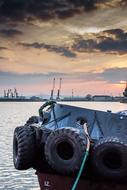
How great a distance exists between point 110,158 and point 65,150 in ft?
5.21

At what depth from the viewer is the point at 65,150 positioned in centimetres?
1218

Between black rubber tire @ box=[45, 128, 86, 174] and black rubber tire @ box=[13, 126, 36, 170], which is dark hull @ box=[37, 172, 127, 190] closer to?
black rubber tire @ box=[45, 128, 86, 174]

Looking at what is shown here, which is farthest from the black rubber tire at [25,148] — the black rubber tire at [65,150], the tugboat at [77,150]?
the black rubber tire at [65,150]

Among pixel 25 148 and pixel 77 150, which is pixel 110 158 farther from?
Result: pixel 25 148

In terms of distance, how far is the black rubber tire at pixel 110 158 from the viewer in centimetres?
1145

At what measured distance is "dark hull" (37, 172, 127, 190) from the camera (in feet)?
38.4

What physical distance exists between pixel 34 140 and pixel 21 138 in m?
0.50

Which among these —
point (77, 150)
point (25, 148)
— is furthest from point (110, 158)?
point (25, 148)

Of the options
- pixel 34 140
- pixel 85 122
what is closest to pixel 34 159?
pixel 34 140

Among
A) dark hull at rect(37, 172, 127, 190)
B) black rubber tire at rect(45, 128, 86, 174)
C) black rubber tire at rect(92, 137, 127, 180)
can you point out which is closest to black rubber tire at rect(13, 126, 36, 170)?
dark hull at rect(37, 172, 127, 190)

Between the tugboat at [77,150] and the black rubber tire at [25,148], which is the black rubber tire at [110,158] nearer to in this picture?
the tugboat at [77,150]

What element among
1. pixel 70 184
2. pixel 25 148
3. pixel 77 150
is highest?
pixel 77 150

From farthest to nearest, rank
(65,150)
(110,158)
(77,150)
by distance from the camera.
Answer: (65,150)
(110,158)
(77,150)

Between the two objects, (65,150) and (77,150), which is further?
(65,150)
